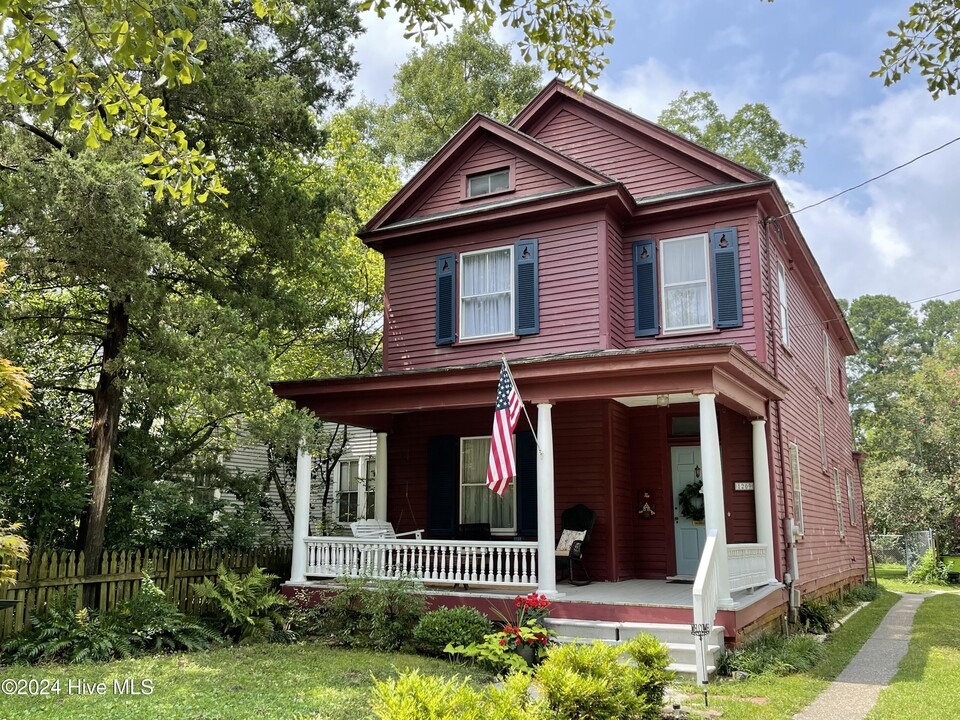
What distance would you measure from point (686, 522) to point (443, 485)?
4172 millimetres

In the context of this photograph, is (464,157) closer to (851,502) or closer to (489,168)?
(489,168)

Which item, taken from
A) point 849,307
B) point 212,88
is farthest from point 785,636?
point 849,307

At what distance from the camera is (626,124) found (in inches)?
558

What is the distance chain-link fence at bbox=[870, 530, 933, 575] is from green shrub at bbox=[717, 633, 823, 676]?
18.9 meters

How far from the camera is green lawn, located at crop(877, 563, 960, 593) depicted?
23.8 meters

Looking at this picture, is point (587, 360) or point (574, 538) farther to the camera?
point (574, 538)

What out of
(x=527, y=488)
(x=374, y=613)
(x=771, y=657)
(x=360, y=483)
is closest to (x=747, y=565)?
(x=771, y=657)

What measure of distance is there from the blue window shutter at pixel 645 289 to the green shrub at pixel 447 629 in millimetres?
5741

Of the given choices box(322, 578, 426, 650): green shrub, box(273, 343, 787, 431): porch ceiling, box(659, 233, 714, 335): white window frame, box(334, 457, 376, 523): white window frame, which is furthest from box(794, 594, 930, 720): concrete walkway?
box(334, 457, 376, 523): white window frame

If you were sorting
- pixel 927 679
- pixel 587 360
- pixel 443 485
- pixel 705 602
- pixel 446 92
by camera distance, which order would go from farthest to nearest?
pixel 446 92 → pixel 443 485 → pixel 587 360 → pixel 927 679 → pixel 705 602

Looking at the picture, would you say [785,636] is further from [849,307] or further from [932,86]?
[849,307]

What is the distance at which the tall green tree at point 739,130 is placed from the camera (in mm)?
30531

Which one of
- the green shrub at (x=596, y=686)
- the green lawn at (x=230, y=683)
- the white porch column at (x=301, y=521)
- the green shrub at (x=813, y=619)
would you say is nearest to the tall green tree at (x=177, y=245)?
the white porch column at (x=301, y=521)

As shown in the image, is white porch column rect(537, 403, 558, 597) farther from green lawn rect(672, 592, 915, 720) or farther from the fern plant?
the fern plant
